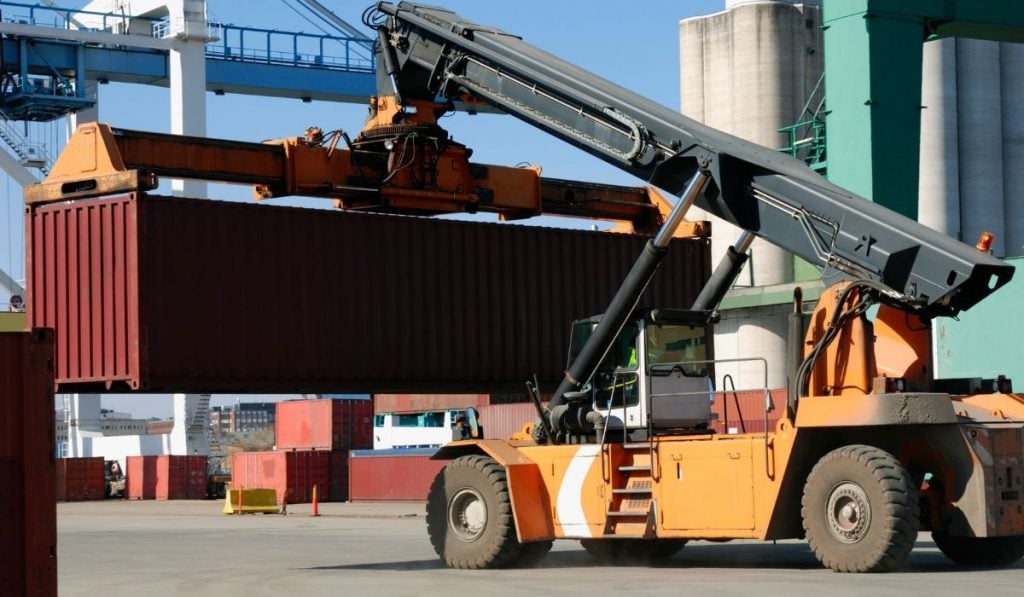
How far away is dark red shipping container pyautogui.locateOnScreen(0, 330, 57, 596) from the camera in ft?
29.7

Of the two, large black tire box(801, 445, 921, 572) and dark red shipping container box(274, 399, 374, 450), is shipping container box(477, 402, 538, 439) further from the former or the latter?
large black tire box(801, 445, 921, 572)

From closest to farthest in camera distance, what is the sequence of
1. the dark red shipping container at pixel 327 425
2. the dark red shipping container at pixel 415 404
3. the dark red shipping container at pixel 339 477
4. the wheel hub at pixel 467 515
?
the wheel hub at pixel 467 515 → the dark red shipping container at pixel 339 477 → the dark red shipping container at pixel 327 425 → the dark red shipping container at pixel 415 404

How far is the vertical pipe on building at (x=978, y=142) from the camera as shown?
48.4 meters

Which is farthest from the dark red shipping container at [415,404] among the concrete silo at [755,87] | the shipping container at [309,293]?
the shipping container at [309,293]

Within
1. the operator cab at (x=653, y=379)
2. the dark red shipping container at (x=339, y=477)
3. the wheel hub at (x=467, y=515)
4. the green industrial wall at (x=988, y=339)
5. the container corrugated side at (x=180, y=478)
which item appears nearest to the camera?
the operator cab at (x=653, y=379)

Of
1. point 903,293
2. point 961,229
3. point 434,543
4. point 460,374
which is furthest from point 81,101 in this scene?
point 903,293

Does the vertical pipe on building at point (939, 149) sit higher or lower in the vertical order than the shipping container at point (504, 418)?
higher

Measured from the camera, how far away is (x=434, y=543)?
664 inches

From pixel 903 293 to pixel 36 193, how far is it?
Result: 10542 mm

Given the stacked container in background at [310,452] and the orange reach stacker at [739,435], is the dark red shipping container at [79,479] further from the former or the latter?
the orange reach stacker at [739,435]

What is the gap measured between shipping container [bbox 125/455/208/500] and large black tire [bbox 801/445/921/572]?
45.5 meters

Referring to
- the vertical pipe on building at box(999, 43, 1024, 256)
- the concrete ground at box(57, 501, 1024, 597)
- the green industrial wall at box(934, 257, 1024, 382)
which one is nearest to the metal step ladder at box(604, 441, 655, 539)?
the concrete ground at box(57, 501, 1024, 597)

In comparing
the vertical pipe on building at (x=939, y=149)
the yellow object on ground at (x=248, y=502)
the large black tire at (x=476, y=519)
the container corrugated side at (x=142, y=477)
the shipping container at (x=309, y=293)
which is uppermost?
the vertical pipe on building at (x=939, y=149)

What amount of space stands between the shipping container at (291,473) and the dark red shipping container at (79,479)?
31.4 ft
